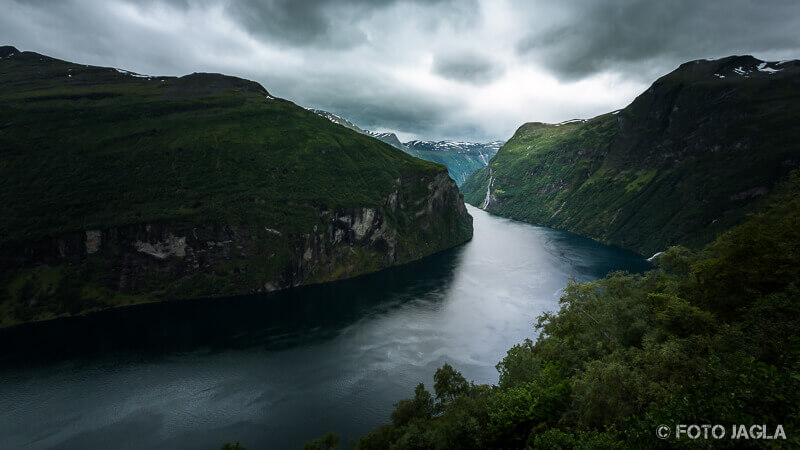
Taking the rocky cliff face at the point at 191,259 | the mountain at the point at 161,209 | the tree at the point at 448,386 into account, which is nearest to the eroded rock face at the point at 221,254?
the rocky cliff face at the point at 191,259

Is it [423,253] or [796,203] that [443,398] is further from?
[423,253]

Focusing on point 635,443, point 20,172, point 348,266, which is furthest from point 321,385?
point 20,172

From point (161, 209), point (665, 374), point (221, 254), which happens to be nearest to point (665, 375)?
point (665, 374)

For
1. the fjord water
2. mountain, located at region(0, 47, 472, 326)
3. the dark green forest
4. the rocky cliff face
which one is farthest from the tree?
mountain, located at region(0, 47, 472, 326)

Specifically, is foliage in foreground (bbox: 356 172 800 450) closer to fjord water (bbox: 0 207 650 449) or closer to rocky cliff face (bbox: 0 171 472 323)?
fjord water (bbox: 0 207 650 449)

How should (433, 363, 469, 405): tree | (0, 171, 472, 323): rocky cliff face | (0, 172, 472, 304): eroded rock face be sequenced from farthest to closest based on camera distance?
(0, 172, 472, 304): eroded rock face, (0, 171, 472, 323): rocky cliff face, (433, 363, 469, 405): tree

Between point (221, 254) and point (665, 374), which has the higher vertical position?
point (665, 374)

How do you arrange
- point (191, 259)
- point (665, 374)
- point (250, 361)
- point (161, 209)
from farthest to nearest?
point (161, 209) < point (191, 259) < point (250, 361) < point (665, 374)

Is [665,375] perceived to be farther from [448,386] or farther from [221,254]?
[221,254]
